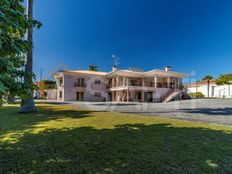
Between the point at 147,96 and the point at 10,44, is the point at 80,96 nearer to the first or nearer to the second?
the point at 147,96

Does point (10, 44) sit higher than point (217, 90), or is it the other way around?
point (10, 44)

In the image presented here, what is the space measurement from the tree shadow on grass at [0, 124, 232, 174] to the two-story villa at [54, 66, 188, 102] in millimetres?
21452

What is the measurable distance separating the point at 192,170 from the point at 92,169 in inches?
76.0

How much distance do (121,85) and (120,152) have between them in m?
24.7

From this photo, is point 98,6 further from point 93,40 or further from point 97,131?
point 97,131

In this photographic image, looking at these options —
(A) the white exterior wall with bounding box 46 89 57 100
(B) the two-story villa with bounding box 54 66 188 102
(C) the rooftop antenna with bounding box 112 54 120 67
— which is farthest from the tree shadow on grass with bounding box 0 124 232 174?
(A) the white exterior wall with bounding box 46 89 57 100

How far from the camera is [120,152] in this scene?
3.83 m

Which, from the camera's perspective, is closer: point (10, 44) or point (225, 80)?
point (10, 44)

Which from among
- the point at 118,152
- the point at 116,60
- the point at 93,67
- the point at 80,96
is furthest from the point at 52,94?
the point at 118,152

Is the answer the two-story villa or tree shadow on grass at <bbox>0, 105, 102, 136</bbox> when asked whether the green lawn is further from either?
the two-story villa

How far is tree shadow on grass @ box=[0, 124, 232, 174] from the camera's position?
312cm

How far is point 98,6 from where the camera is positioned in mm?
19406

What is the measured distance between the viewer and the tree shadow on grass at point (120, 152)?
10.2 ft

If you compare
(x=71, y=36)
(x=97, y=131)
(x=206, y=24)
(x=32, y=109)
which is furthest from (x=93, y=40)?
(x=97, y=131)
